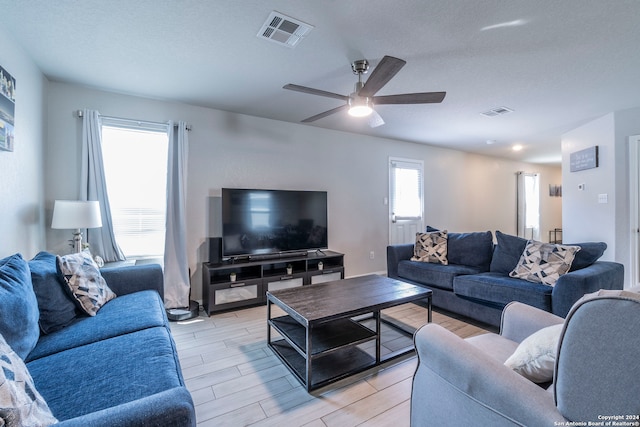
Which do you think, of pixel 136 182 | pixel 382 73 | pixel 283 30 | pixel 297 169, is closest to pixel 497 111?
pixel 382 73

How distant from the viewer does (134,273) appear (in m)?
2.39

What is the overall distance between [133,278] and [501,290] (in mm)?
3273

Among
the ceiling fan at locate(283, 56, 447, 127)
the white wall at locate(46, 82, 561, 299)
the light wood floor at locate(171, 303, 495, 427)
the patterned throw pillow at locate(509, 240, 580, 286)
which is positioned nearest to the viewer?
the light wood floor at locate(171, 303, 495, 427)

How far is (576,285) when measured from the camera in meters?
2.19

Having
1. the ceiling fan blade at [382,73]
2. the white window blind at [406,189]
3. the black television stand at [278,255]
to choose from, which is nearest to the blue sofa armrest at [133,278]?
the black television stand at [278,255]

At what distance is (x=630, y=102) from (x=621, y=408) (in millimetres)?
4447

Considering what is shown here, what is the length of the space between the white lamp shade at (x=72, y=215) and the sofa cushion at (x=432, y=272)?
132 inches

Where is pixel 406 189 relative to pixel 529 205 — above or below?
above

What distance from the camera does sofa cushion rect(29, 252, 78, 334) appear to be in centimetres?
168

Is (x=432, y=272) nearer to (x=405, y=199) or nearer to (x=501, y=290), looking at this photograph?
(x=501, y=290)

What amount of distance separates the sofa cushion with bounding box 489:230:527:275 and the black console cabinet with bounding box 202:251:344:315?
189 cm

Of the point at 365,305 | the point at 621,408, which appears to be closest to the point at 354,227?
the point at 365,305

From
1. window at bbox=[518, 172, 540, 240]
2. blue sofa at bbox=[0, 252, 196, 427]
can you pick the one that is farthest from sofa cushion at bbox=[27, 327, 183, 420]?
window at bbox=[518, 172, 540, 240]

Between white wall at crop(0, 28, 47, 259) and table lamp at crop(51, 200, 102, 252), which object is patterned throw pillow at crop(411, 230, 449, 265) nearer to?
table lamp at crop(51, 200, 102, 252)
